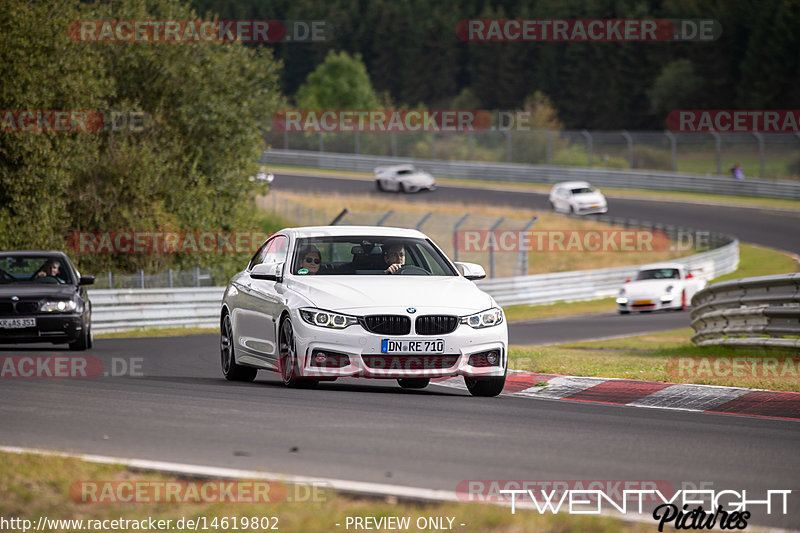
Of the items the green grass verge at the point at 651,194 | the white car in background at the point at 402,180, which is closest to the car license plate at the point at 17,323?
the green grass verge at the point at 651,194

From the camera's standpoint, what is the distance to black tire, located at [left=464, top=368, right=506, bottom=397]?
10586 mm

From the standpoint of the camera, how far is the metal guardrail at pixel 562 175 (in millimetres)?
58375

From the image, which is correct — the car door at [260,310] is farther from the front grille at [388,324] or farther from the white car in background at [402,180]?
the white car in background at [402,180]

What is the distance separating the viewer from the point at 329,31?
11919cm

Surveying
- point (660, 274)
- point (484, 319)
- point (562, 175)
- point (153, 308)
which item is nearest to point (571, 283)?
point (660, 274)

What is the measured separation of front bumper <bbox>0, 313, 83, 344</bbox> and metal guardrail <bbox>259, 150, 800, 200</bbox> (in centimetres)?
4547

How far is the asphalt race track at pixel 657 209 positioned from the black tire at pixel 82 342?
31537 millimetres

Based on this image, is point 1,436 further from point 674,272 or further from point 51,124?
point 674,272

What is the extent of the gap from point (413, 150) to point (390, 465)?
64402mm

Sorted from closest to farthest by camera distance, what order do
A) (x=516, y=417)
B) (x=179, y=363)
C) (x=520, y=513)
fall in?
(x=520, y=513), (x=516, y=417), (x=179, y=363)

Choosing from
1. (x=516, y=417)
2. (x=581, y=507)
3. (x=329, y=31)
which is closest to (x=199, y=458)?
(x=581, y=507)

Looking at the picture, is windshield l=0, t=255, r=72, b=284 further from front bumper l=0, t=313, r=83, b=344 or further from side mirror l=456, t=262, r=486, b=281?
side mirror l=456, t=262, r=486, b=281

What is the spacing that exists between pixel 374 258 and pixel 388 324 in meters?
1.27

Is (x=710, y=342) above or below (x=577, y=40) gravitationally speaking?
below
